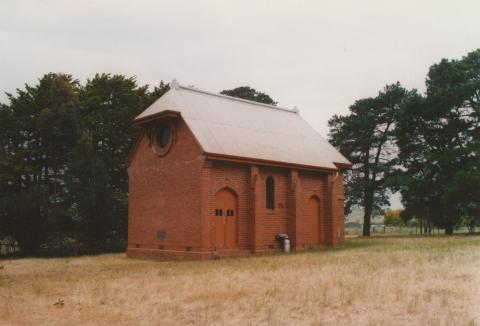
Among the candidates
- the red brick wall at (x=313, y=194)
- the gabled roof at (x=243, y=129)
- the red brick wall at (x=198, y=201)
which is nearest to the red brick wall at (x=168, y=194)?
the red brick wall at (x=198, y=201)

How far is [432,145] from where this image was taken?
44.3 meters

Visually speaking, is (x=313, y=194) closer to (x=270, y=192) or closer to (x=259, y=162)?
(x=270, y=192)

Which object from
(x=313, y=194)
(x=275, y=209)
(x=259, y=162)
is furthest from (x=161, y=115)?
(x=313, y=194)

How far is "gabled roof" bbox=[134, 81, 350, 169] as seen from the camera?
87.8 ft

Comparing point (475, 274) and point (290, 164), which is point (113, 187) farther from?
point (475, 274)

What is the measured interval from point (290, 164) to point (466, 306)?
18674 mm

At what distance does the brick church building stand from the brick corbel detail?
0.17ft

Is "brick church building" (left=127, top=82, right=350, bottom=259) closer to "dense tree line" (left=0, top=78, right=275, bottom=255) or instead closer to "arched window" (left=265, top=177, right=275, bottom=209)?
"arched window" (left=265, top=177, right=275, bottom=209)

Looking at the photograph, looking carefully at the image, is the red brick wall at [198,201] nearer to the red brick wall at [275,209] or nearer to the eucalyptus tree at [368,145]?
the red brick wall at [275,209]

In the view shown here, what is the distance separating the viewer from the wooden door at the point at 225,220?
84.7ft

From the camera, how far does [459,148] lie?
4000cm

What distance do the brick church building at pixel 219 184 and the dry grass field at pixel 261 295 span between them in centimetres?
603

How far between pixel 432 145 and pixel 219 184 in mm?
25752

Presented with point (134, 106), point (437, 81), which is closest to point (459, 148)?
point (437, 81)
